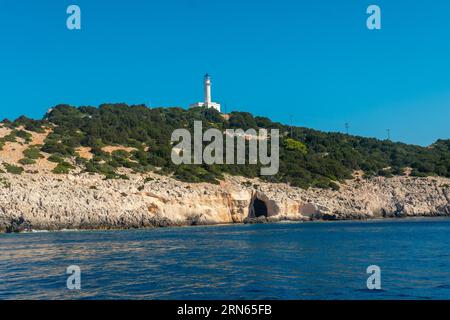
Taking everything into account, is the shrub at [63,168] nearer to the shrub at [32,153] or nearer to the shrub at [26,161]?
the shrub at [26,161]

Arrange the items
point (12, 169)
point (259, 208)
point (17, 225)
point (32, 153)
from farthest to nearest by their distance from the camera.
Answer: point (259, 208)
point (32, 153)
point (12, 169)
point (17, 225)

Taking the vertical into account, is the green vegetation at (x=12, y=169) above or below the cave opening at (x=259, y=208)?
above

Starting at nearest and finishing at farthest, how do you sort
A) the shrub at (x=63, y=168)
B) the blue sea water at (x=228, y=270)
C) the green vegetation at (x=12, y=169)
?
1. the blue sea water at (x=228, y=270)
2. the green vegetation at (x=12, y=169)
3. the shrub at (x=63, y=168)

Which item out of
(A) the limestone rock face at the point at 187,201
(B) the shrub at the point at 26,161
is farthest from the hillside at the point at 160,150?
(A) the limestone rock face at the point at 187,201

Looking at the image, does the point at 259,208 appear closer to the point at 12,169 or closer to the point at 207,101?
the point at 12,169

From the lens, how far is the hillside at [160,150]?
197ft

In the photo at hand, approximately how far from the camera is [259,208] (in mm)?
59125

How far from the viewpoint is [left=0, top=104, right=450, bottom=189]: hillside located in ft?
197

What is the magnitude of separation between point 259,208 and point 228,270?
40.6 m

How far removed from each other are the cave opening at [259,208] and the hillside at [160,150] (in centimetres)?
609

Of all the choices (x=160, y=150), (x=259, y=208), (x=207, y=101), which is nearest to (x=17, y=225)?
(x=160, y=150)

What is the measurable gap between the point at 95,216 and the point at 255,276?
3246cm

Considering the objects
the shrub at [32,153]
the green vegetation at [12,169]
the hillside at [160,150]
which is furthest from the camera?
the hillside at [160,150]
